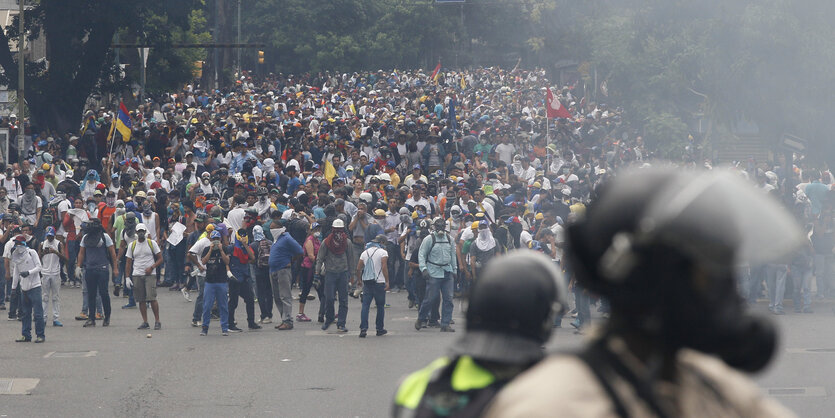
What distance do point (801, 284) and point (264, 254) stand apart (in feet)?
25.6

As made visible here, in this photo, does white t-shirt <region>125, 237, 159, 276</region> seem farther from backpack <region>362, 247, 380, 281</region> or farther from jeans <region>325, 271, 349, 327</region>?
backpack <region>362, 247, 380, 281</region>

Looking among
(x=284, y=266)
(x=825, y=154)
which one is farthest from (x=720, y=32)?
(x=284, y=266)

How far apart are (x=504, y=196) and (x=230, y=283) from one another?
7.68 m

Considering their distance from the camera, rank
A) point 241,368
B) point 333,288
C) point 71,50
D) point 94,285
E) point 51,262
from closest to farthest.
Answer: point 241,368, point 51,262, point 333,288, point 94,285, point 71,50

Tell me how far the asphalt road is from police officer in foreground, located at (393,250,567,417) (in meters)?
7.41

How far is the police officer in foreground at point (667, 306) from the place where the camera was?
1.64m

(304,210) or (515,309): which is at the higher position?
(515,309)

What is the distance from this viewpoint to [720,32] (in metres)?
23.2

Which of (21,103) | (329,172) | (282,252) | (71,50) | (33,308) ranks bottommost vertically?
(33,308)

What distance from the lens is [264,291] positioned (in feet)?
56.4

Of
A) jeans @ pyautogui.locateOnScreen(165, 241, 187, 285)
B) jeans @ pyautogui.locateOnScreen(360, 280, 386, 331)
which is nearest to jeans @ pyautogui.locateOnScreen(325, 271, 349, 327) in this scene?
jeans @ pyautogui.locateOnScreen(360, 280, 386, 331)

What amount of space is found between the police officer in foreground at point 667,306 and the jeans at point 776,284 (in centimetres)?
1634

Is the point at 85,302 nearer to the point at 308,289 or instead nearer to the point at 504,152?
the point at 308,289

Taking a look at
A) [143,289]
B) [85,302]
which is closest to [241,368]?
[143,289]
